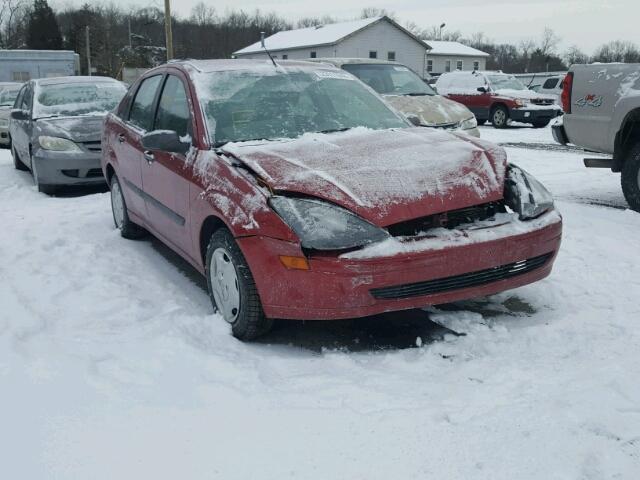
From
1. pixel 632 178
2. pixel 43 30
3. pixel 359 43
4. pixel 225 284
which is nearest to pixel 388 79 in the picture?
pixel 632 178

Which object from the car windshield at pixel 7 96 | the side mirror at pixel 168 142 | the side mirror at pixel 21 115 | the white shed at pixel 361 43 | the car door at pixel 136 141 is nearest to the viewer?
the side mirror at pixel 168 142

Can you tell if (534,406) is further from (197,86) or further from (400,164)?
(197,86)

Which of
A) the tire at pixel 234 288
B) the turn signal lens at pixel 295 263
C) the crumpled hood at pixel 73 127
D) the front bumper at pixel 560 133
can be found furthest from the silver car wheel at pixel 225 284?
the crumpled hood at pixel 73 127

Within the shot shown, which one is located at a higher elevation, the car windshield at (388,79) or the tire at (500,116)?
the car windshield at (388,79)

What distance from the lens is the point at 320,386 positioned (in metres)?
2.97

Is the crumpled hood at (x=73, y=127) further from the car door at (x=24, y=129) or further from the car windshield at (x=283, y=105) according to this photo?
the car windshield at (x=283, y=105)

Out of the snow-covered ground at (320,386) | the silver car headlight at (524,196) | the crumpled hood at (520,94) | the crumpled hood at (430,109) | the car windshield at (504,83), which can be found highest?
the car windshield at (504,83)

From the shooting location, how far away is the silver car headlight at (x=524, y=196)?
358cm

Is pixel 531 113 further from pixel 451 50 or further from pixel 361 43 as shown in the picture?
pixel 451 50

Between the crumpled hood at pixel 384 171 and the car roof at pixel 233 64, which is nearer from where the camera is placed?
the crumpled hood at pixel 384 171

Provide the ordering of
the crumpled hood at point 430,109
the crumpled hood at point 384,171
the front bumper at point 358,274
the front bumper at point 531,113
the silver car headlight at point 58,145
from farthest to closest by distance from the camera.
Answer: the front bumper at point 531,113 → the crumpled hood at point 430,109 → the silver car headlight at point 58,145 → the crumpled hood at point 384,171 → the front bumper at point 358,274

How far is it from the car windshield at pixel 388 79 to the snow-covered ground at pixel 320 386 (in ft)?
17.2

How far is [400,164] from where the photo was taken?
3.52m

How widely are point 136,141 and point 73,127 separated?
3869 millimetres
